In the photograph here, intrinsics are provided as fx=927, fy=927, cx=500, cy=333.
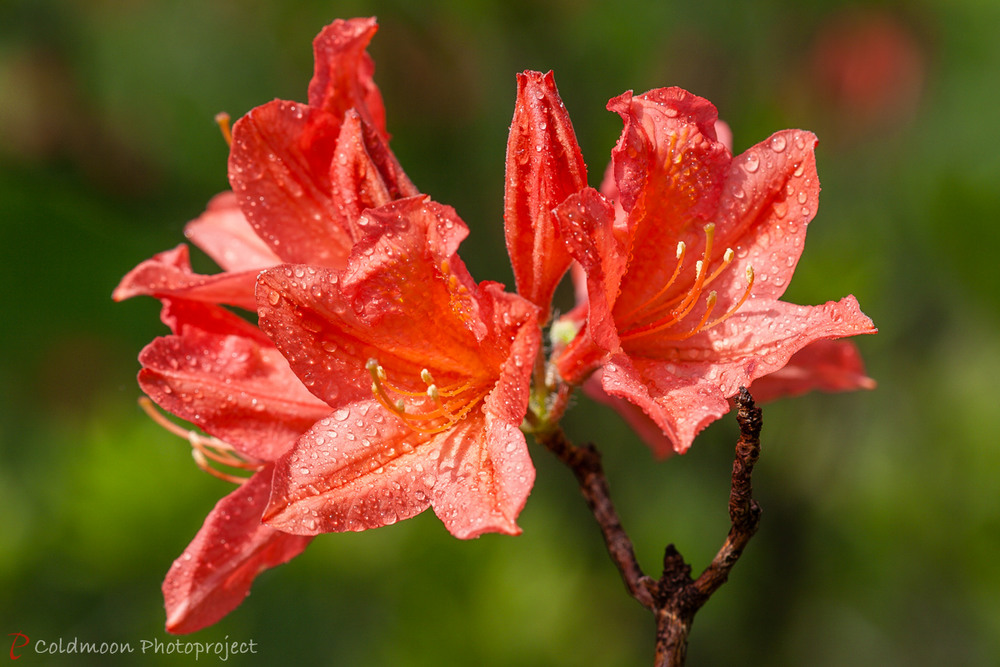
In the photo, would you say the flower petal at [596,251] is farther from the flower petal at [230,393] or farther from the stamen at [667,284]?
the flower petal at [230,393]

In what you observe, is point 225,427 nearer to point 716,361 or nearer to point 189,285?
point 189,285

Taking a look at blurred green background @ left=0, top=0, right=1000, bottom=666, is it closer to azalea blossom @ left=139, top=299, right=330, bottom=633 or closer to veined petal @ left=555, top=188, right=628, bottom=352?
azalea blossom @ left=139, top=299, right=330, bottom=633

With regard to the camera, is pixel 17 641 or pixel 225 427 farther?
pixel 17 641

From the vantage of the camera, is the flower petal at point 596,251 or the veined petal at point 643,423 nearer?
the flower petal at point 596,251

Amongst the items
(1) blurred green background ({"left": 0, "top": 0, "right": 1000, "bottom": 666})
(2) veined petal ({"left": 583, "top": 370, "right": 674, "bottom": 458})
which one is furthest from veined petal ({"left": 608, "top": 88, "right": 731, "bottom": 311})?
(1) blurred green background ({"left": 0, "top": 0, "right": 1000, "bottom": 666})

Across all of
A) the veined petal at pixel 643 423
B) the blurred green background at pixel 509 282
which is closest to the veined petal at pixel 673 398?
the veined petal at pixel 643 423

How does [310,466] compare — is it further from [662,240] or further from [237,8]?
[237,8]

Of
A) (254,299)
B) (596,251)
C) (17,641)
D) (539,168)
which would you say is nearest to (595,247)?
(596,251)
